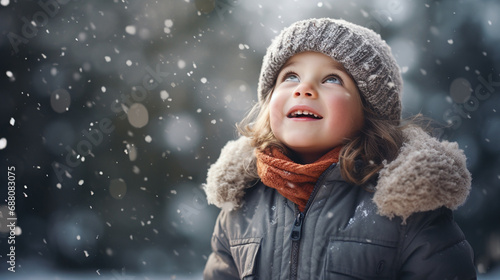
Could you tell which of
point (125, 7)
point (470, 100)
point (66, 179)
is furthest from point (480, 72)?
point (66, 179)

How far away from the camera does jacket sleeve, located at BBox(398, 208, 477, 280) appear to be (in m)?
1.01

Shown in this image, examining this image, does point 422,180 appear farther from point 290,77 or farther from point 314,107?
point 290,77

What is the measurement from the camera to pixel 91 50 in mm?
2832

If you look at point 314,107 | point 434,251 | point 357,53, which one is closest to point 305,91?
point 314,107

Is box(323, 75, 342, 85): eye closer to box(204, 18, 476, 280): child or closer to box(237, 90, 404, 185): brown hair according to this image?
box(204, 18, 476, 280): child

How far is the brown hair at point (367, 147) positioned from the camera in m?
1.17

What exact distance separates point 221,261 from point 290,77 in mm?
685

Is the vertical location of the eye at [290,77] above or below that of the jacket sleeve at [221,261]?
above

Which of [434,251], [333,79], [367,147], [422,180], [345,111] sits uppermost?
[333,79]

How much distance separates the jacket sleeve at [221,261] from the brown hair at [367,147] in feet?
1.11

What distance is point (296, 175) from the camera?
1.20 metres

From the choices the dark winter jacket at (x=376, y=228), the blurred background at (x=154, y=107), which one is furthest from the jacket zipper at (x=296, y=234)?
the blurred background at (x=154, y=107)

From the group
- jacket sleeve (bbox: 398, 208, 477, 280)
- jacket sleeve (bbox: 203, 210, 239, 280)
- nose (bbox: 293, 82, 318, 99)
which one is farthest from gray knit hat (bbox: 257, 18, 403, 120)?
jacket sleeve (bbox: 203, 210, 239, 280)

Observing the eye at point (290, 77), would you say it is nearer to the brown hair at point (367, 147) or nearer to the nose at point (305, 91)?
the nose at point (305, 91)
